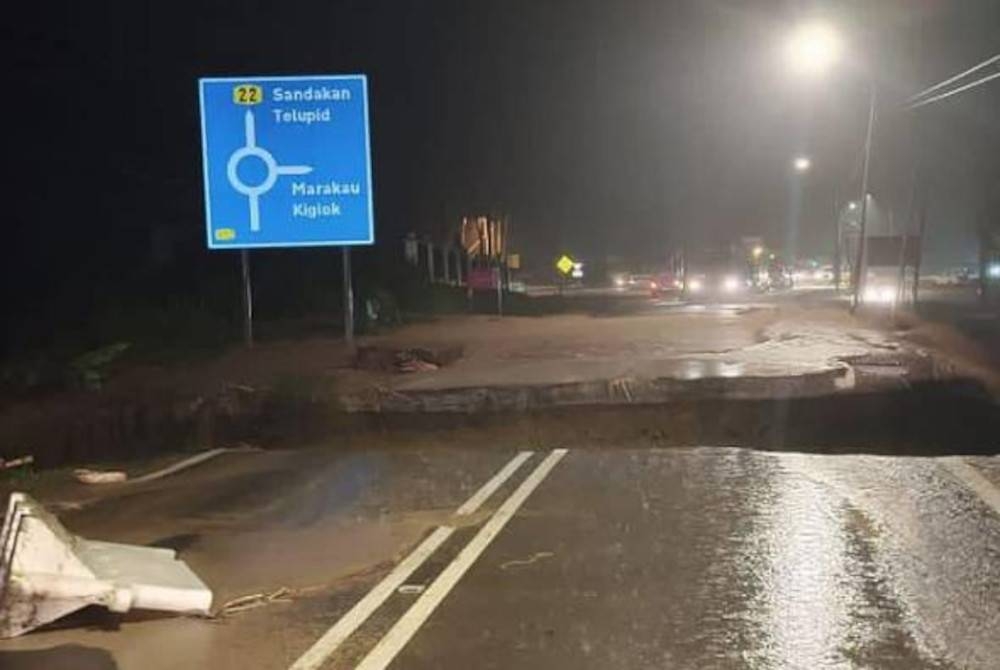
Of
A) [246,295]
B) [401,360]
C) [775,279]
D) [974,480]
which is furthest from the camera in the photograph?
[775,279]

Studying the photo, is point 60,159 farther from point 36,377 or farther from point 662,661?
point 662,661

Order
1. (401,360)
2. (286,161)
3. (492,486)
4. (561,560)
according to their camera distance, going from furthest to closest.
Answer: (401,360) → (286,161) → (492,486) → (561,560)

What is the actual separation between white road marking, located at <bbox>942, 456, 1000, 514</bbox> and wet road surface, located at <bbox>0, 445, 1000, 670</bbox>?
7 cm

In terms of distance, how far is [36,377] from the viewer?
61.7ft

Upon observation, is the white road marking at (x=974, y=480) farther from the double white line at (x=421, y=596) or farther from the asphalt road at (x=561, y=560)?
the double white line at (x=421, y=596)

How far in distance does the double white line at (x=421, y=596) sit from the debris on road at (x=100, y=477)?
11.5 feet

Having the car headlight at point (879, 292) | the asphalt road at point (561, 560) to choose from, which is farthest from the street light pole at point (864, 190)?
the asphalt road at point (561, 560)

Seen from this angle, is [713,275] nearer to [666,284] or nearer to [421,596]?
[666,284]

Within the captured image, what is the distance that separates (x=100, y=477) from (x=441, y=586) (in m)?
5.57

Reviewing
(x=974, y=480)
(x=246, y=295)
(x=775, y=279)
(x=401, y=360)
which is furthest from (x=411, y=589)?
(x=775, y=279)

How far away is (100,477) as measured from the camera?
39.2 feet

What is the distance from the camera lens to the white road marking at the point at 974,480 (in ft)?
32.7

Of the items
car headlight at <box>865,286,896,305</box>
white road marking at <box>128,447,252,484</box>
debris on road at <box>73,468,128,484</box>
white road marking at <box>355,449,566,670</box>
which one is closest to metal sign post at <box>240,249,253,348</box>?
white road marking at <box>128,447,252,484</box>

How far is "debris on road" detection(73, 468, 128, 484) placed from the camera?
38.8 feet
